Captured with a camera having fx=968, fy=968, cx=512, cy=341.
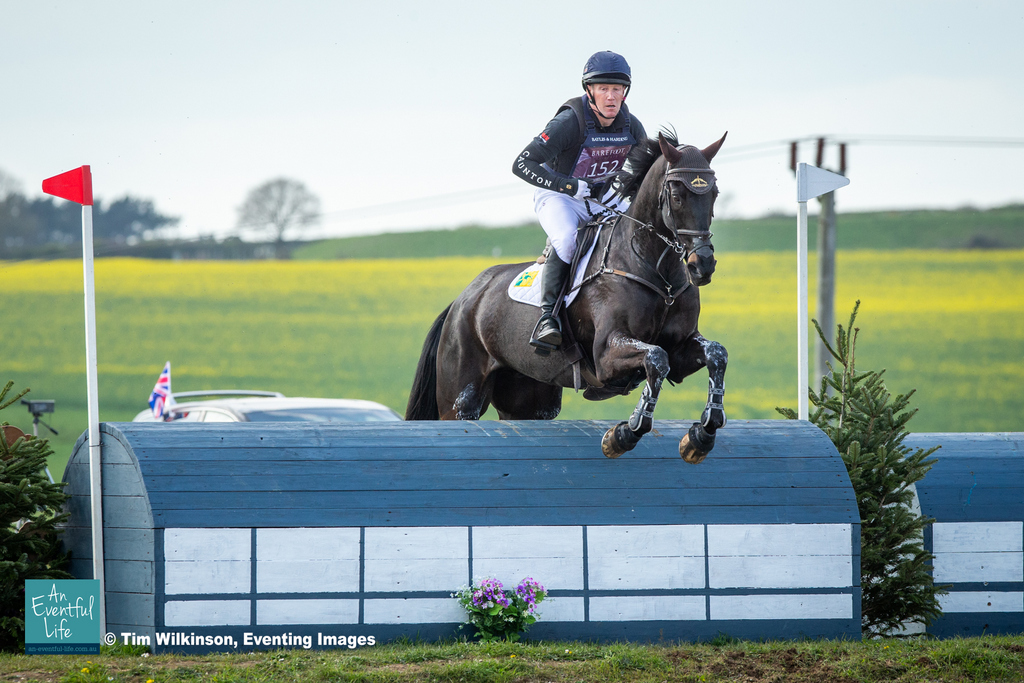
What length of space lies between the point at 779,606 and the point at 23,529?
3.45m

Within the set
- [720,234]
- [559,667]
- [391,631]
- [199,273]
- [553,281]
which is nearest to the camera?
[559,667]

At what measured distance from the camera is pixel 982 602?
4961mm

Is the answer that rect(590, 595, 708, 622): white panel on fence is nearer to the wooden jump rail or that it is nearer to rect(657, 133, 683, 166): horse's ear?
the wooden jump rail

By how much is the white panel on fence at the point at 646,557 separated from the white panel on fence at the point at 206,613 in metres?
1.49

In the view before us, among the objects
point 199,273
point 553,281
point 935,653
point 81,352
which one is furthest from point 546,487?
point 199,273

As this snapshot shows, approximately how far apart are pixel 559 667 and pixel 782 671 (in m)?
0.90

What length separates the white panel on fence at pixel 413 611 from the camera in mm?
4125

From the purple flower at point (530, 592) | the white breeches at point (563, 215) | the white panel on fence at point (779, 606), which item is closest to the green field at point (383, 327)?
the white breeches at point (563, 215)

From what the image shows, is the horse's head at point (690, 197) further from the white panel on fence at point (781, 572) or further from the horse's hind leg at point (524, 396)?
the horse's hind leg at point (524, 396)

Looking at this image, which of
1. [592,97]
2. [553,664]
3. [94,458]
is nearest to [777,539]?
[553,664]

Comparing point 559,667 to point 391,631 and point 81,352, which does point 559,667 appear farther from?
point 81,352

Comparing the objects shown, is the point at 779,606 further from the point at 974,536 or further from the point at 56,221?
the point at 56,221

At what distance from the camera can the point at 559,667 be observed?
150 inches

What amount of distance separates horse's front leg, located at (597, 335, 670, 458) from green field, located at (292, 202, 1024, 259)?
3087cm
